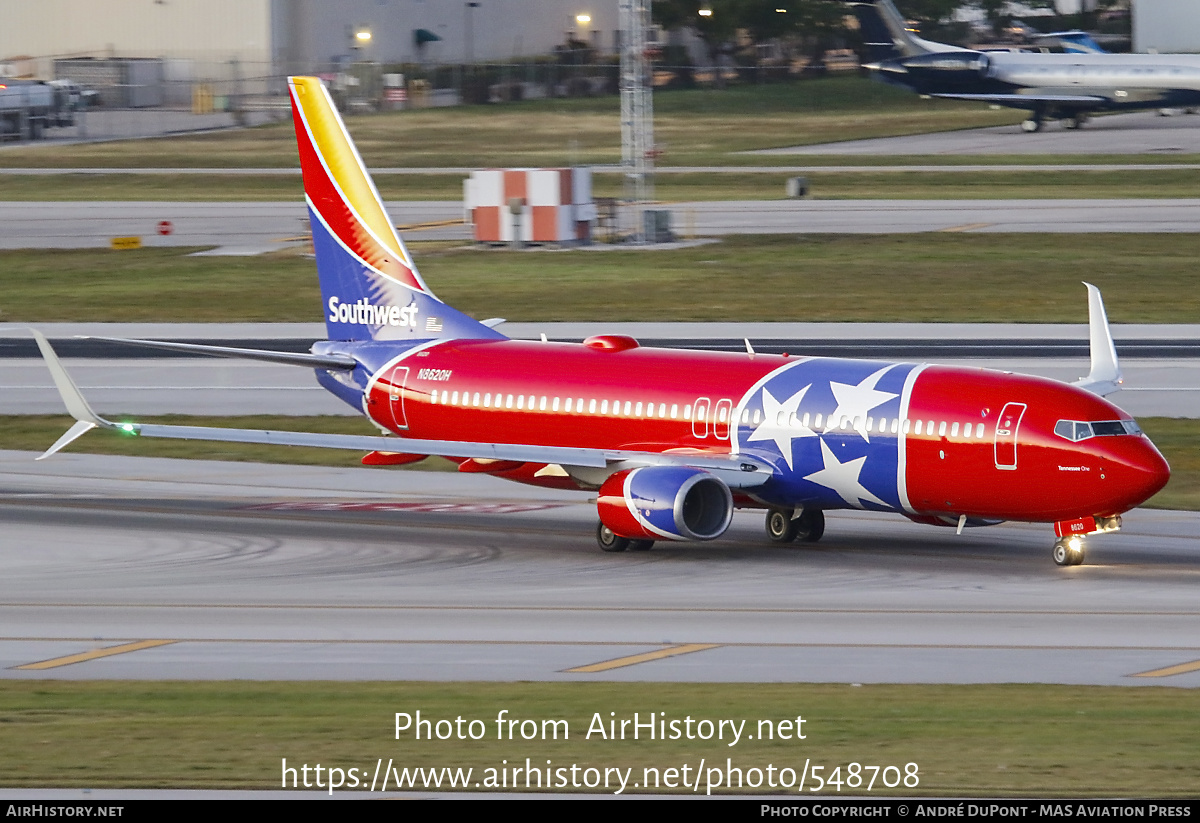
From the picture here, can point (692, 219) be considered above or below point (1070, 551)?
above

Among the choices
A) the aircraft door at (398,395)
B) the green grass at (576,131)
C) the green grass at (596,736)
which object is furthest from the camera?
the green grass at (576,131)

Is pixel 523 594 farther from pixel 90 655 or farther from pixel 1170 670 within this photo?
pixel 1170 670

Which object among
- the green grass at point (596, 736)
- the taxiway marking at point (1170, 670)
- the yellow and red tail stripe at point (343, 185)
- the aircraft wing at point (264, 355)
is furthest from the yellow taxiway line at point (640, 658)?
the yellow and red tail stripe at point (343, 185)

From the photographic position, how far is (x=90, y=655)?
27312 millimetres

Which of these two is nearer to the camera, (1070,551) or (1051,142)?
(1070,551)

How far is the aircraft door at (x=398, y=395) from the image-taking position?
40.5 meters

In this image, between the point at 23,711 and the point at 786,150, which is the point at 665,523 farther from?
the point at 786,150

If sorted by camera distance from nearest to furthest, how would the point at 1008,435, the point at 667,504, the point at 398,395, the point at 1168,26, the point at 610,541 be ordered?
the point at 1008,435 < the point at 667,504 < the point at 610,541 < the point at 398,395 < the point at 1168,26

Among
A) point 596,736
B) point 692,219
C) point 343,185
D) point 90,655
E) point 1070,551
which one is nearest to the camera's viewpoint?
point 596,736

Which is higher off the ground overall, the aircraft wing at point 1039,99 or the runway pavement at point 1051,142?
the aircraft wing at point 1039,99

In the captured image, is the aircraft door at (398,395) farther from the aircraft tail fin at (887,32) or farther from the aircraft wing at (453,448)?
the aircraft tail fin at (887,32)

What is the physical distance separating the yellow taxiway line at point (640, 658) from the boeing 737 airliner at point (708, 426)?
20.7 feet

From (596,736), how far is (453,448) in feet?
50.0

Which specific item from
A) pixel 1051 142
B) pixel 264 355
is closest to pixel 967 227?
pixel 1051 142
